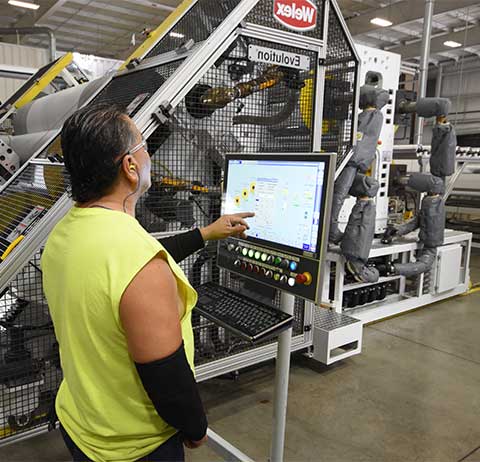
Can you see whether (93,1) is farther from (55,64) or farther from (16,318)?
(16,318)

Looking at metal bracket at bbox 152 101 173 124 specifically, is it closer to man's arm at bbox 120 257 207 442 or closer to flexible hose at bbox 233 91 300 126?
flexible hose at bbox 233 91 300 126

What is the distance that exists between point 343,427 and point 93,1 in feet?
26.1

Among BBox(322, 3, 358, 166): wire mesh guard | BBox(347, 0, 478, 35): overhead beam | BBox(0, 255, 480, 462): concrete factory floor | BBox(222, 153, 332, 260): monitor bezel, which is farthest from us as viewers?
BBox(347, 0, 478, 35): overhead beam

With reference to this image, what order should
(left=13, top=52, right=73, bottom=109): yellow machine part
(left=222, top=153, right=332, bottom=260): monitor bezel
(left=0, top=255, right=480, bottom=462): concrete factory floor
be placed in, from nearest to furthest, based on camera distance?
(left=222, top=153, right=332, bottom=260): monitor bezel → (left=0, top=255, right=480, bottom=462): concrete factory floor → (left=13, top=52, right=73, bottom=109): yellow machine part

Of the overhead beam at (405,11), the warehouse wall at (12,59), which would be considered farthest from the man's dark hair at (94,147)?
the overhead beam at (405,11)

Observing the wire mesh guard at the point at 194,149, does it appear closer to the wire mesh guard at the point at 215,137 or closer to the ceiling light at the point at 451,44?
the wire mesh guard at the point at 215,137

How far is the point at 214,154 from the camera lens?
227 cm

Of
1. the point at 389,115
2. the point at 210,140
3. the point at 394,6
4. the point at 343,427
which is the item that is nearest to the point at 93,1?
the point at 394,6

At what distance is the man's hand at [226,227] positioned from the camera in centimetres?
160

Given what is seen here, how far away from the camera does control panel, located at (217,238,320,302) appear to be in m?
1.39

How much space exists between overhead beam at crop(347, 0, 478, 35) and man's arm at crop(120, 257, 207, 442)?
6911 millimetres

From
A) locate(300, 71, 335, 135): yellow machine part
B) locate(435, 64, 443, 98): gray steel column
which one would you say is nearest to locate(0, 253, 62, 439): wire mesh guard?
locate(300, 71, 335, 135): yellow machine part

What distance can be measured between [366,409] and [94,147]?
219 cm

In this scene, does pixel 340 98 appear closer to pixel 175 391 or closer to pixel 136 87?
pixel 136 87
